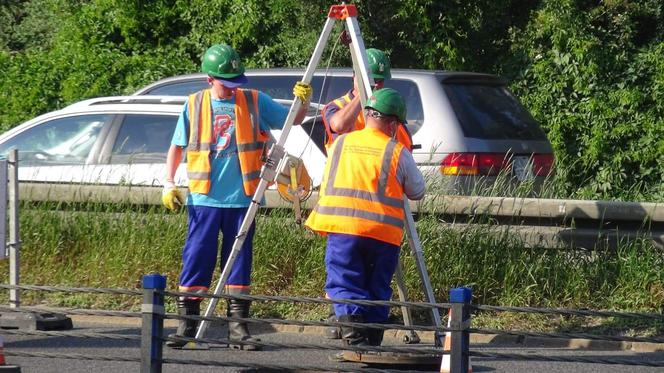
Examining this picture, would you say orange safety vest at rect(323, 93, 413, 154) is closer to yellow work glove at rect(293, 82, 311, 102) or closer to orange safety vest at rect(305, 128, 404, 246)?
yellow work glove at rect(293, 82, 311, 102)

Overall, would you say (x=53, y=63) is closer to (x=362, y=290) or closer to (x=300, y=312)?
(x=300, y=312)

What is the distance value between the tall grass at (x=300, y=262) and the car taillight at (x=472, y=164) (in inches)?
44.4

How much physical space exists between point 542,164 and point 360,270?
445 centimetres

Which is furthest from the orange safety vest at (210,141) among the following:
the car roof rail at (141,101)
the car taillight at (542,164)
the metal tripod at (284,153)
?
the car taillight at (542,164)

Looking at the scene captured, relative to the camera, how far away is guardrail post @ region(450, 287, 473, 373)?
198 inches

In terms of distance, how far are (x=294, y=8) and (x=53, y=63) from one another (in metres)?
3.58

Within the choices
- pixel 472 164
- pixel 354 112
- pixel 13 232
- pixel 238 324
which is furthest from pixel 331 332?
pixel 472 164

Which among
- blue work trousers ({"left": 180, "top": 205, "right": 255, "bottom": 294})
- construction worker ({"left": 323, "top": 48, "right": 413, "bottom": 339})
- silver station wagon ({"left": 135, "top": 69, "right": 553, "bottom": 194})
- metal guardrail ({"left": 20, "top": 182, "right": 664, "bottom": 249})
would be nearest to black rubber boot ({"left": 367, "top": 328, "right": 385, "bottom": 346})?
construction worker ({"left": 323, "top": 48, "right": 413, "bottom": 339})

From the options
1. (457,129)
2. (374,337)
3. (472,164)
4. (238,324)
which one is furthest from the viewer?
(457,129)

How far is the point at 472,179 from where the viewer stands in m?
10.2

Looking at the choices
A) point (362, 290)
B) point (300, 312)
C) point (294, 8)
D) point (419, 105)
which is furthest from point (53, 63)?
point (362, 290)

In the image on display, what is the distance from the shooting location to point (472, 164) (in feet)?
33.8

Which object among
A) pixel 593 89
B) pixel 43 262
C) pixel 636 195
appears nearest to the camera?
pixel 43 262

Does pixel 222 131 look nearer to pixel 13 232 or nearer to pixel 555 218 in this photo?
pixel 13 232
